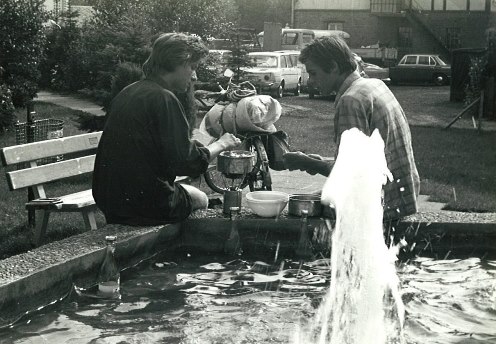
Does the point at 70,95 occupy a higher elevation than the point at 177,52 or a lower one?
lower

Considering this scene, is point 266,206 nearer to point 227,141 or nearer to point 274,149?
point 227,141

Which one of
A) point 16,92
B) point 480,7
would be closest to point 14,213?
point 16,92

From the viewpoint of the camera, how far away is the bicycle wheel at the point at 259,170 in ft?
28.4

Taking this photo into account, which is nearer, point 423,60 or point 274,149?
point 274,149

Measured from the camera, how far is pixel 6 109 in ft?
52.1

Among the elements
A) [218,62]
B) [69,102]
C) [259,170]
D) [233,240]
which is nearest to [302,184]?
[259,170]

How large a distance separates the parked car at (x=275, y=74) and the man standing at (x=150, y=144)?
65.5 feet

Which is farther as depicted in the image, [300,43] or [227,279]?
[300,43]

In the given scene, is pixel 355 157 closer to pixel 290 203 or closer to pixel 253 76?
pixel 290 203

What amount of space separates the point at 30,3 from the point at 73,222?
1075 cm

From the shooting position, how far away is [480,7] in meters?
48.4

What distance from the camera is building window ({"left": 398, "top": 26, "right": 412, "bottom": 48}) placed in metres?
50.3

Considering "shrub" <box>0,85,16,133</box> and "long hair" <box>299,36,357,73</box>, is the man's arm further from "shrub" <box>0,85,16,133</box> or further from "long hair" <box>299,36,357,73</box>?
"shrub" <box>0,85,16,133</box>

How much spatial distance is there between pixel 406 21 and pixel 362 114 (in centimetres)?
4586
